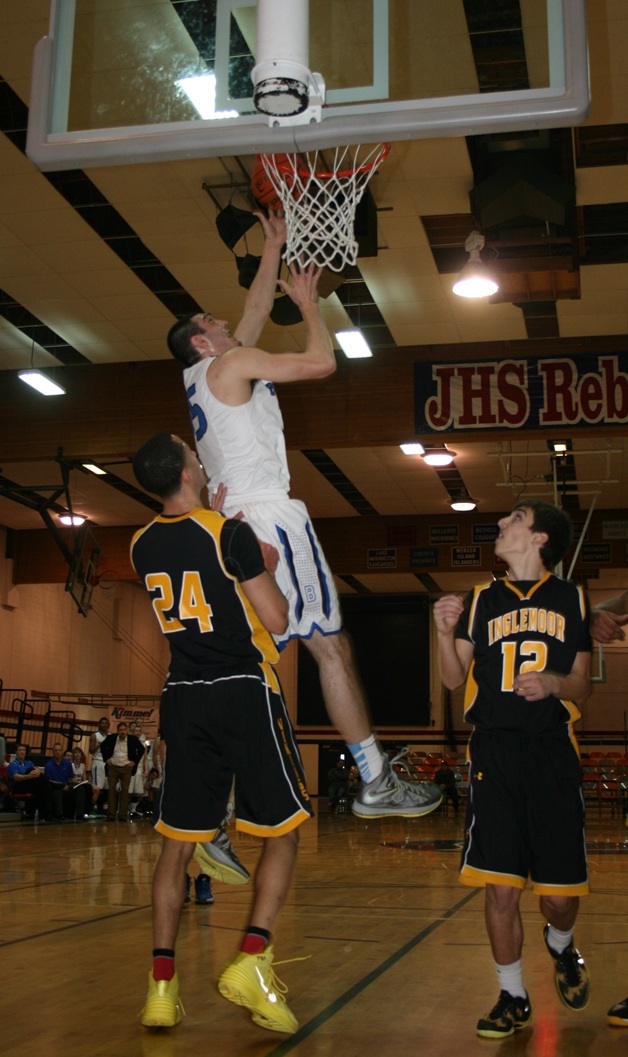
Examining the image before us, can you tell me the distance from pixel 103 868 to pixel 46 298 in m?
7.03

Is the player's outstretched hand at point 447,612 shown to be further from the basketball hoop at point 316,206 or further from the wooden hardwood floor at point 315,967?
the basketball hoop at point 316,206

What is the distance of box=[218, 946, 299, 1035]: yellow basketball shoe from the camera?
3676mm

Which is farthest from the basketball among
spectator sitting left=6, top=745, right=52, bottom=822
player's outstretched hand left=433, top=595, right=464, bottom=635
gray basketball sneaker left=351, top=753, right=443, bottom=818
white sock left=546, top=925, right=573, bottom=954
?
spectator sitting left=6, top=745, right=52, bottom=822

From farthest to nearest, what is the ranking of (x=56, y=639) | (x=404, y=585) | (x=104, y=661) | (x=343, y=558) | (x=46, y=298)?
(x=404, y=585) → (x=104, y=661) → (x=56, y=639) → (x=343, y=558) → (x=46, y=298)

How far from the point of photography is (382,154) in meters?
6.16

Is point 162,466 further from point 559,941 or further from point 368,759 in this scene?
point 559,941

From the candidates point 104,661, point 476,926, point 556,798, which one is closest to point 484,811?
point 556,798

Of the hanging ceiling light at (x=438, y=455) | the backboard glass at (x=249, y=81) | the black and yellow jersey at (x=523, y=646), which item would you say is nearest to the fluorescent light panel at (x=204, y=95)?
the backboard glass at (x=249, y=81)

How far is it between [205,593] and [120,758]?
1554 cm

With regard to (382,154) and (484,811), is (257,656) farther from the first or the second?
(382,154)

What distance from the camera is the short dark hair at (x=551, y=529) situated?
4.36m

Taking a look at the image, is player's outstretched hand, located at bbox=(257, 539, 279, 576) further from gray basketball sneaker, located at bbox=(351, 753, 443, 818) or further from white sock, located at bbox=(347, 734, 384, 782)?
gray basketball sneaker, located at bbox=(351, 753, 443, 818)

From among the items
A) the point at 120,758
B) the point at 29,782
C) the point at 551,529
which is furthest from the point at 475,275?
the point at 29,782

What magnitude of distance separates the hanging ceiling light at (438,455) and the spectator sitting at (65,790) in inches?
335
